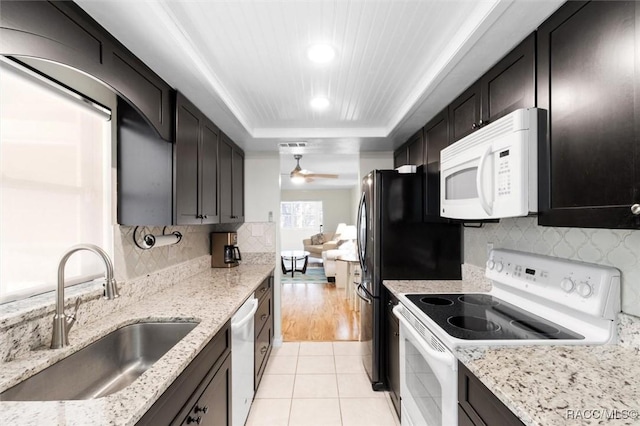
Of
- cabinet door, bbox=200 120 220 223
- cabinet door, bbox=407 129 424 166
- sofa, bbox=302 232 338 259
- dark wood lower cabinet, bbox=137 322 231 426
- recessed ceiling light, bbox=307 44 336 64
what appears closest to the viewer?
dark wood lower cabinet, bbox=137 322 231 426

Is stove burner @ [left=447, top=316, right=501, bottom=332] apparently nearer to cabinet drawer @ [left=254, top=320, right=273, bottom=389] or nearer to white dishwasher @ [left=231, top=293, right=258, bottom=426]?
white dishwasher @ [left=231, top=293, right=258, bottom=426]

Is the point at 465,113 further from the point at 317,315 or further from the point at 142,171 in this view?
the point at 317,315

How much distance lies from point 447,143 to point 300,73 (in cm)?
106

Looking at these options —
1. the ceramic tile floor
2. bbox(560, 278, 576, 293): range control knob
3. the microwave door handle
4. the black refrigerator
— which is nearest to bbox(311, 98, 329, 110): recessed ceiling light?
the black refrigerator

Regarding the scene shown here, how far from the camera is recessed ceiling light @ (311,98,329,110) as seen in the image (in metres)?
2.25

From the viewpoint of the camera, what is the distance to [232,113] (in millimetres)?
2211

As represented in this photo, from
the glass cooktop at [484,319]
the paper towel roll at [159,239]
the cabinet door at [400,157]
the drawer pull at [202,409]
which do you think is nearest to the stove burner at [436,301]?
the glass cooktop at [484,319]

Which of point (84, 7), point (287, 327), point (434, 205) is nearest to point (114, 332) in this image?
point (84, 7)

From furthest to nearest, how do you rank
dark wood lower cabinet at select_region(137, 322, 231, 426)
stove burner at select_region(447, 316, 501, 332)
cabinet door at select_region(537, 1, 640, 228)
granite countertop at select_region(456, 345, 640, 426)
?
stove burner at select_region(447, 316, 501, 332)
dark wood lower cabinet at select_region(137, 322, 231, 426)
cabinet door at select_region(537, 1, 640, 228)
granite countertop at select_region(456, 345, 640, 426)

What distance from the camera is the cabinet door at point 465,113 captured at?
5.28 feet

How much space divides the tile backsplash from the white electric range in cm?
4

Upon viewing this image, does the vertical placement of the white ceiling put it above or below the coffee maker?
above

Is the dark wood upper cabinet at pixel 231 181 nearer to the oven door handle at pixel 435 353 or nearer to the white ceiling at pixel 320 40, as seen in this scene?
the white ceiling at pixel 320 40

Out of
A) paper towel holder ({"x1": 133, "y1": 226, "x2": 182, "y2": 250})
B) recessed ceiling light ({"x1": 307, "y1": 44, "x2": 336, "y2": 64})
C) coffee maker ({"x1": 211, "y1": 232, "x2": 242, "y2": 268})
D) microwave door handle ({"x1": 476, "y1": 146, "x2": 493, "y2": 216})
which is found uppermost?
recessed ceiling light ({"x1": 307, "y1": 44, "x2": 336, "y2": 64})
